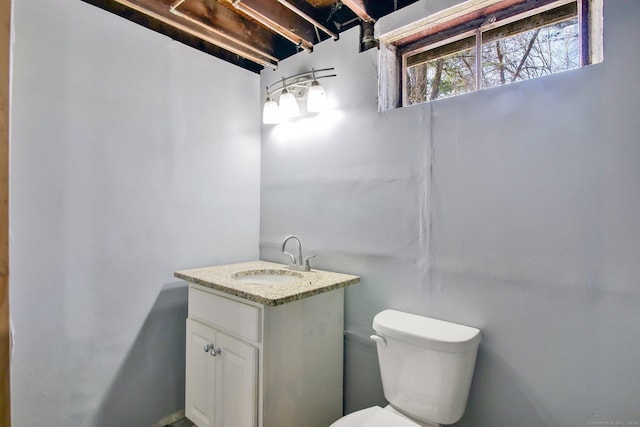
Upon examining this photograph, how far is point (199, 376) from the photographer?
5.36 feet

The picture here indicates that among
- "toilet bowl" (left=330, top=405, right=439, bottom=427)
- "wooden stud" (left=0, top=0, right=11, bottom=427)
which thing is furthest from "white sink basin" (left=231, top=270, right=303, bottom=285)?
"wooden stud" (left=0, top=0, right=11, bottom=427)

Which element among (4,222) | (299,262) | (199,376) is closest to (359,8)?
(299,262)

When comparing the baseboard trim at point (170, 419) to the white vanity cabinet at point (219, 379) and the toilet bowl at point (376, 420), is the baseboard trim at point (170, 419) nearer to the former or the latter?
the white vanity cabinet at point (219, 379)

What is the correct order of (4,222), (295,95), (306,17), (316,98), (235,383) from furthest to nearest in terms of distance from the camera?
(295,95) < (316,98) < (306,17) < (235,383) < (4,222)

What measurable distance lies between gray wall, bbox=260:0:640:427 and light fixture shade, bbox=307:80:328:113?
89 millimetres

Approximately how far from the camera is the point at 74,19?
57.9 inches

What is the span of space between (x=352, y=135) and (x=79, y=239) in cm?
144

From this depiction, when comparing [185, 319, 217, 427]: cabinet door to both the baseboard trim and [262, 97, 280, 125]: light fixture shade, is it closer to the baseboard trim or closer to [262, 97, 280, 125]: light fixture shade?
the baseboard trim

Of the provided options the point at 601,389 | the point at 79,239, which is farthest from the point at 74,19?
the point at 601,389

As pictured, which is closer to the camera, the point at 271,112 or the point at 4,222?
the point at 4,222

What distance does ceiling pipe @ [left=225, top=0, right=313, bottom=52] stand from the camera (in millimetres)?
1538

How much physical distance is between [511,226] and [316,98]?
117 centimetres

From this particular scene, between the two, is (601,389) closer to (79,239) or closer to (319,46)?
(319,46)

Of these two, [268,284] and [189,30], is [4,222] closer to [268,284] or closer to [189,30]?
[268,284]
